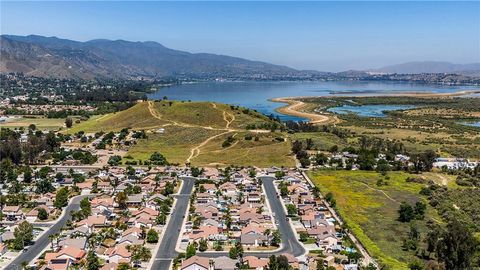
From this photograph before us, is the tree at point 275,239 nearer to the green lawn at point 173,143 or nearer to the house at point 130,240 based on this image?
the house at point 130,240

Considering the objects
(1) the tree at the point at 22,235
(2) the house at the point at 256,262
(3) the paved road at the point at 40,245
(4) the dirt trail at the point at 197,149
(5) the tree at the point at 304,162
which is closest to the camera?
(2) the house at the point at 256,262

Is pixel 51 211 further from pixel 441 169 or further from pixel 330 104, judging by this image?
pixel 330 104

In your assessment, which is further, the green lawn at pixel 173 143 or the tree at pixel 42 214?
the green lawn at pixel 173 143

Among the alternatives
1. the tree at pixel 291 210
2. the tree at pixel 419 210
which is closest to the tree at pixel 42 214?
the tree at pixel 291 210

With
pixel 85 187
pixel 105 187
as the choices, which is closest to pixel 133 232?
pixel 105 187

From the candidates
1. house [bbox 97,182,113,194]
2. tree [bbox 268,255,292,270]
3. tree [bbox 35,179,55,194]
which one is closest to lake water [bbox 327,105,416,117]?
house [bbox 97,182,113,194]

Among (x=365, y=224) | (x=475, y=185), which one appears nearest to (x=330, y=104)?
(x=475, y=185)

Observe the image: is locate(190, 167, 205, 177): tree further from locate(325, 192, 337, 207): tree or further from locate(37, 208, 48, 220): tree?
locate(37, 208, 48, 220): tree
